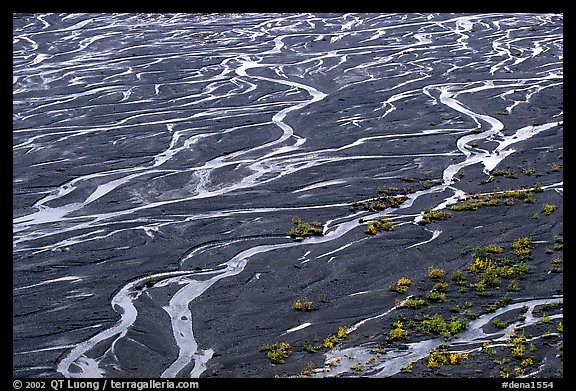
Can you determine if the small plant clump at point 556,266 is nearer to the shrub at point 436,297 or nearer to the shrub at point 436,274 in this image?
the shrub at point 436,274

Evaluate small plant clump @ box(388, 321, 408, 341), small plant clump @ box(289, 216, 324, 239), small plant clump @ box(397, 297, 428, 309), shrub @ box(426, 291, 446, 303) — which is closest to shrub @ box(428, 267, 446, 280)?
shrub @ box(426, 291, 446, 303)

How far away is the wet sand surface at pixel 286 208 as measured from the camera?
1296 cm

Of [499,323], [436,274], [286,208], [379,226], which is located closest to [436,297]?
[436,274]

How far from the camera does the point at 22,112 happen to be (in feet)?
90.2

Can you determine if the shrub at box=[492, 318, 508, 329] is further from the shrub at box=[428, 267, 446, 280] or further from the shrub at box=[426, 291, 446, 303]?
the shrub at box=[428, 267, 446, 280]

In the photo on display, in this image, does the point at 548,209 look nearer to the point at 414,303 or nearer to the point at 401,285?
the point at 401,285

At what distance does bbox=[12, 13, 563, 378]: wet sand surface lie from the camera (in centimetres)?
1296

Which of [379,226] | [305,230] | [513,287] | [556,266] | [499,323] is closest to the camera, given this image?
[499,323]

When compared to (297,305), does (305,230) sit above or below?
above

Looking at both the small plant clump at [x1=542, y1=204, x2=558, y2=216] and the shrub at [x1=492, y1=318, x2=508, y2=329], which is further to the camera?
the small plant clump at [x1=542, y1=204, x2=558, y2=216]

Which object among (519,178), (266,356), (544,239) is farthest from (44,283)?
(519,178)

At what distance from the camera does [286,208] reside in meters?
19.1

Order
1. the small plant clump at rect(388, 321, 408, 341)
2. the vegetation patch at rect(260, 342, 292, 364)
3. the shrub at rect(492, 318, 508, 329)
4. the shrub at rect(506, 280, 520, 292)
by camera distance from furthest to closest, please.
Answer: the shrub at rect(506, 280, 520, 292) → the shrub at rect(492, 318, 508, 329) → the small plant clump at rect(388, 321, 408, 341) → the vegetation patch at rect(260, 342, 292, 364)
